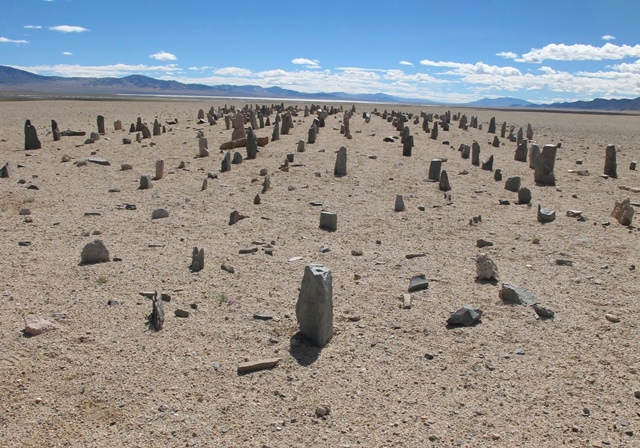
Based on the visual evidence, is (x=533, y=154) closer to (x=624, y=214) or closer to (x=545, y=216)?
(x=624, y=214)

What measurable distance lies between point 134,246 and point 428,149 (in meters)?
13.1

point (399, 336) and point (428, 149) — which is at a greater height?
point (428, 149)

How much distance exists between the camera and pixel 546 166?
14141mm

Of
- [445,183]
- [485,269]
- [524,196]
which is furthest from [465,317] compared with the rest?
[445,183]

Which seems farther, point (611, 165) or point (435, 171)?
point (611, 165)

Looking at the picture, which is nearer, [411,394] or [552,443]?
[552,443]

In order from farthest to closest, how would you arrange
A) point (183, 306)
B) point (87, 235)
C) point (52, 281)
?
point (87, 235) → point (52, 281) → point (183, 306)

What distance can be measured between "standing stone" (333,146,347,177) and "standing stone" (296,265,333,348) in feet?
27.8

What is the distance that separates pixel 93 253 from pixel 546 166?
→ 1134 cm

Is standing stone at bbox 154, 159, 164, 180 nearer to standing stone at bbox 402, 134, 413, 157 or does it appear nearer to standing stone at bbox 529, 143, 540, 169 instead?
standing stone at bbox 402, 134, 413, 157

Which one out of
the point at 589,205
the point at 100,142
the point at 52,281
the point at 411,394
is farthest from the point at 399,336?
the point at 100,142

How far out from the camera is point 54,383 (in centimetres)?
475

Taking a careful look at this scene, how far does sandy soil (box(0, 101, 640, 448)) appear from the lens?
4.33 metres

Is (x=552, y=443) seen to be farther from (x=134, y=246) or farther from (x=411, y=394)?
(x=134, y=246)
